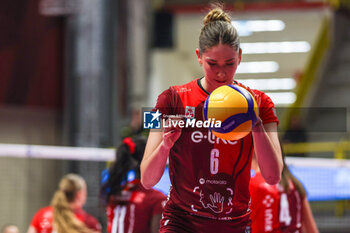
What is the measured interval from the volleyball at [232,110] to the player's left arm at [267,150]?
0.27 feet

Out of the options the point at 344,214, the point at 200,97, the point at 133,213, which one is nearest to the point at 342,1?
the point at 344,214

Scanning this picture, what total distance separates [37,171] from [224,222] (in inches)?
385

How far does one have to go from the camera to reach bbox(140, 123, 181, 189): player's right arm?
2.52 meters

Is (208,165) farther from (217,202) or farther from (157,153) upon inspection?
(157,153)

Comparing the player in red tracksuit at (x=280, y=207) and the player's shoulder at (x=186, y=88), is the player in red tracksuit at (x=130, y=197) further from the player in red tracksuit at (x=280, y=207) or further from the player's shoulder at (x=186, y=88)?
the player's shoulder at (x=186, y=88)

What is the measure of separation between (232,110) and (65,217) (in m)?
3.85

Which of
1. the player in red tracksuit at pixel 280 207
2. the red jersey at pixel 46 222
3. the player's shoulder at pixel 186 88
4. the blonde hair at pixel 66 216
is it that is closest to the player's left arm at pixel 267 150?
the player's shoulder at pixel 186 88

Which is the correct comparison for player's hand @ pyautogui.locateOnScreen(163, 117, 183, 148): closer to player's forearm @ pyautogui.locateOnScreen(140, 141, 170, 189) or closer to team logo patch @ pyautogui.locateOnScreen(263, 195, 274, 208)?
player's forearm @ pyautogui.locateOnScreen(140, 141, 170, 189)

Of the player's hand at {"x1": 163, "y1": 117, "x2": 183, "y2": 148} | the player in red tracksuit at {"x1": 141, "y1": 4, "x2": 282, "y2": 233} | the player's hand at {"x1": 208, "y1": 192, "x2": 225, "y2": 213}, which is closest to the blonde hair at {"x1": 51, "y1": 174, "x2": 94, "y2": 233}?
the player in red tracksuit at {"x1": 141, "y1": 4, "x2": 282, "y2": 233}

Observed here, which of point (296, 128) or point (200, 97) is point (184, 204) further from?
point (296, 128)

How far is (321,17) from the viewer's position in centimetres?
1764

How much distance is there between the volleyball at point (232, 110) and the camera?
2.40 m

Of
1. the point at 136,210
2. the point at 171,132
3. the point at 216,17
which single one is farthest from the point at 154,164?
the point at 136,210

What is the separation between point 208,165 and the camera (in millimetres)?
2703
